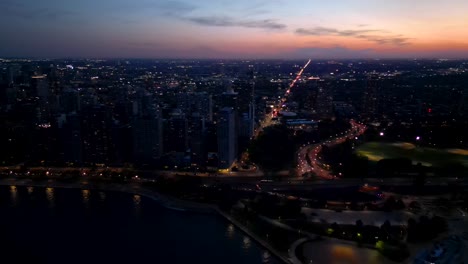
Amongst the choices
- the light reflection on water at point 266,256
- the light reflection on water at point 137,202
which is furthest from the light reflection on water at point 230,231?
the light reflection on water at point 137,202

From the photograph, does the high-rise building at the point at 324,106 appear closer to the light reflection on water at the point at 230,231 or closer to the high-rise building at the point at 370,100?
the high-rise building at the point at 370,100

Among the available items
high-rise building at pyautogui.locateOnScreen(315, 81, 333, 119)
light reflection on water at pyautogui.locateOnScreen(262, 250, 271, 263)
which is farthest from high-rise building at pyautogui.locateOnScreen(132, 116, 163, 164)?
high-rise building at pyautogui.locateOnScreen(315, 81, 333, 119)

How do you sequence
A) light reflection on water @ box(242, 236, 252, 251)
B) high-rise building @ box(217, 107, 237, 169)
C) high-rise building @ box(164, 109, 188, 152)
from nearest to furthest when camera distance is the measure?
1. light reflection on water @ box(242, 236, 252, 251)
2. high-rise building @ box(217, 107, 237, 169)
3. high-rise building @ box(164, 109, 188, 152)

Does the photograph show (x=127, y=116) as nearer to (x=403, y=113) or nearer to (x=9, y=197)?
(x=9, y=197)

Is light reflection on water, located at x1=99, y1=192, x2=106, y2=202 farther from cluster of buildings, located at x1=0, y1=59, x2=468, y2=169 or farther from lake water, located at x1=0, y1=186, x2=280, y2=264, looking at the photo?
cluster of buildings, located at x1=0, y1=59, x2=468, y2=169

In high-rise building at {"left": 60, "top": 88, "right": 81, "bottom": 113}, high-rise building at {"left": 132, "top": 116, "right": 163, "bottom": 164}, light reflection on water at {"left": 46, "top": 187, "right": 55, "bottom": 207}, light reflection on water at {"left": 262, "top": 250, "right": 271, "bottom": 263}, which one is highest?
high-rise building at {"left": 60, "top": 88, "right": 81, "bottom": 113}
